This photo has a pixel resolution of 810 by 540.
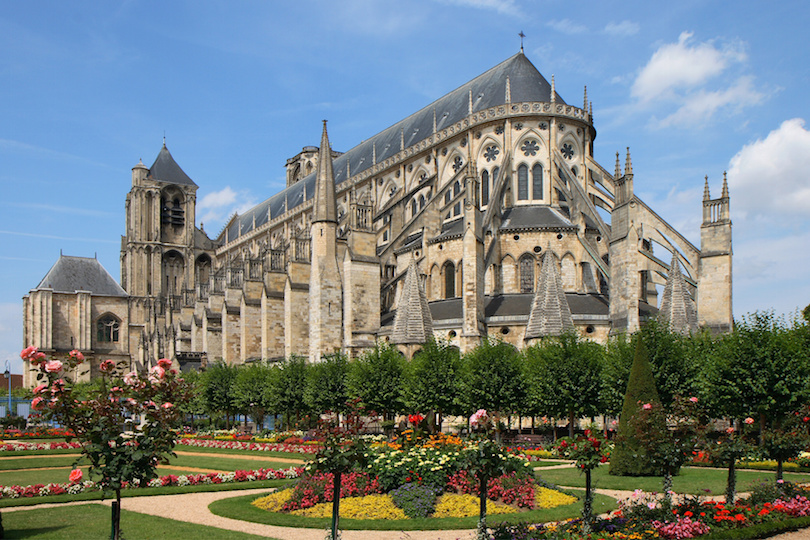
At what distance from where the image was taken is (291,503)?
48.2ft

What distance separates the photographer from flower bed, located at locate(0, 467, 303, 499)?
1700 cm

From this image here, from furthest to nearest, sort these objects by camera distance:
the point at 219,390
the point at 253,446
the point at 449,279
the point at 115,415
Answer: the point at 219,390 → the point at 449,279 → the point at 253,446 → the point at 115,415

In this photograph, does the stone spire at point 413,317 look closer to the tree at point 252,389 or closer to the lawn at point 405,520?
the tree at point 252,389

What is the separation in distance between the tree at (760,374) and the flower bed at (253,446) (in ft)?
44.4

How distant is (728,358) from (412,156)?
33.7 m

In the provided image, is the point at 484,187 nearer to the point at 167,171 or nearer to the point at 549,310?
the point at 549,310

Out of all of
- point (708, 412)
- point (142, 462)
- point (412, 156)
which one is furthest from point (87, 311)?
point (142, 462)

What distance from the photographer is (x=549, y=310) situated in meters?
33.7

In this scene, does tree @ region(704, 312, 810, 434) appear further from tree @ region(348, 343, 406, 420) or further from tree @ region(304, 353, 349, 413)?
tree @ region(304, 353, 349, 413)

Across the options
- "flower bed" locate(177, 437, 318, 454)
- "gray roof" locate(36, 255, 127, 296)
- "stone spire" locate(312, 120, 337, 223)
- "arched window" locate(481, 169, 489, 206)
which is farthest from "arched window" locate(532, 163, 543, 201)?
"gray roof" locate(36, 255, 127, 296)

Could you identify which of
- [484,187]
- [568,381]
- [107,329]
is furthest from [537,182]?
[107,329]

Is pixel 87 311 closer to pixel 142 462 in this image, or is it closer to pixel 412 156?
pixel 412 156

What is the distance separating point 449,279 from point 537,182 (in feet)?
28.0

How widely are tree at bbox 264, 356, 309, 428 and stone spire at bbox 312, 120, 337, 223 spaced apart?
948 cm
